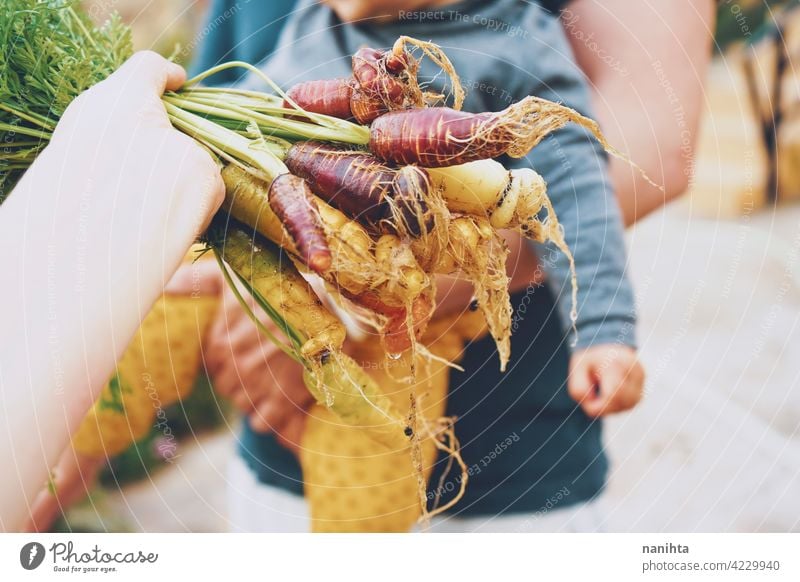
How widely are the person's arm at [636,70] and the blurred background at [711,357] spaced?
0.57 feet

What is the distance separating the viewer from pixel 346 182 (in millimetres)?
577

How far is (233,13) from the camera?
0.95m

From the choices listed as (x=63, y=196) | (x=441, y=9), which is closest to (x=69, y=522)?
(x=63, y=196)

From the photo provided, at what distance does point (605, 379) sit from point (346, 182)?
19.9 inches

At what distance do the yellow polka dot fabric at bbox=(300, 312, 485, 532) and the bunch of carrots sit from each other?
16 cm

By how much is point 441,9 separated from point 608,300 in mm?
407

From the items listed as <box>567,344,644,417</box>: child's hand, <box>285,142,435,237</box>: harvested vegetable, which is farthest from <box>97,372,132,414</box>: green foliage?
<box>567,344,644,417</box>: child's hand

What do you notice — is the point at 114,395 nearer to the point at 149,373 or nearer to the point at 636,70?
the point at 149,373

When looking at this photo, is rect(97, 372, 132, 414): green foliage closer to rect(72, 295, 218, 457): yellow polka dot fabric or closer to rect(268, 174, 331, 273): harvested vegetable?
rect(72, 295, 218, 457): yellow polka dot fabric

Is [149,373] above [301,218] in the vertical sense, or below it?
below

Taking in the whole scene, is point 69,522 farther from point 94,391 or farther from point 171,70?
point 171,70

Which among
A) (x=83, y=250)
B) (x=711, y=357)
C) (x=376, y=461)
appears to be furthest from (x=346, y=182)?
(x=711, y=357)

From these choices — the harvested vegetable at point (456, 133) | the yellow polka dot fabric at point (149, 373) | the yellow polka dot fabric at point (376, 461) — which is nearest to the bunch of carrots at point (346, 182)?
the harvested vegetable at point (456, 133)
